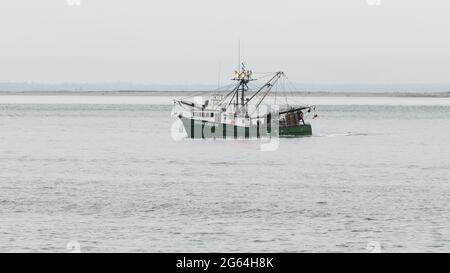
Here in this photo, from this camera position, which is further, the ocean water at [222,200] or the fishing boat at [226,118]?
the fishing boat at [226,118]

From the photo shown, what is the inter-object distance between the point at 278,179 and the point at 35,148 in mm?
37222

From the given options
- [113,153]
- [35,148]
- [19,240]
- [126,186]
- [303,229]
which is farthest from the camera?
[35,148]

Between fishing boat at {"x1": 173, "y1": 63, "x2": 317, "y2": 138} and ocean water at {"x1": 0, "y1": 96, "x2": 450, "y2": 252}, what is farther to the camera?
fishing boat at {"x1": 173, "y1": 63, "x2": 317, "y2": 138}

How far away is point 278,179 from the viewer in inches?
2451

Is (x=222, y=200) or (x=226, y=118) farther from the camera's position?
(x=226, y=118)

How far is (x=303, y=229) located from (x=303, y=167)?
31.9m

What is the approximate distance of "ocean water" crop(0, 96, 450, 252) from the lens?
125 ft

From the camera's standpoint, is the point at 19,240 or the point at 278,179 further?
the point at 278,179

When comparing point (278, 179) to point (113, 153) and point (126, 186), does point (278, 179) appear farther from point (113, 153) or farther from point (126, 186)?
point (113, 153)

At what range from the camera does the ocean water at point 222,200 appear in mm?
38062

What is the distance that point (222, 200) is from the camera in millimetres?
50500
